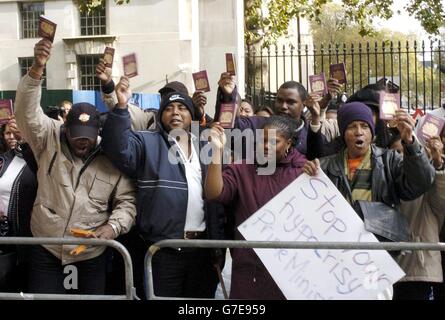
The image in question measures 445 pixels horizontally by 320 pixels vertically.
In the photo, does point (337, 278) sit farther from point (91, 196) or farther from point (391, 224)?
point (91, 196)

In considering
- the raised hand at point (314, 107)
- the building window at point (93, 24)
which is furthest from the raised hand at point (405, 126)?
the building window at point (93, 24)

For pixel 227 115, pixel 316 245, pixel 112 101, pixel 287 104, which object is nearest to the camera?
pixel 316 245

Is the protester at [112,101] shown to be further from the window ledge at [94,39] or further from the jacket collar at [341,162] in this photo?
the window ledge at [94,39]

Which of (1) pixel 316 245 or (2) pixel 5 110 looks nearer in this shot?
(1) pixel 316 245

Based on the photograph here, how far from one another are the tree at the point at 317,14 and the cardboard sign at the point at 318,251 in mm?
8010

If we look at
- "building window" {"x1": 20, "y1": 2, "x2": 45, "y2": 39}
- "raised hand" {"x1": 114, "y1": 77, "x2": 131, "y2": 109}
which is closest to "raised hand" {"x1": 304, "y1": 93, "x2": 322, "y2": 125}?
"raised hand" {"x1": 114, "y1": 77, "x2": 131, "y2": 109}

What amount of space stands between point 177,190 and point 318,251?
1041 millimetres

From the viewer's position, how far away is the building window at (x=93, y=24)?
22.8m

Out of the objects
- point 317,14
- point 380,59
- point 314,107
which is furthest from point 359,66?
point 380,59

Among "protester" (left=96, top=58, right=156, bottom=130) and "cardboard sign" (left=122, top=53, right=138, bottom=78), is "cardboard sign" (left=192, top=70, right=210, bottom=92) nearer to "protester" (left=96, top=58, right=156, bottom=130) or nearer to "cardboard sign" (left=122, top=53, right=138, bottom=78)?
"protester" (left=96, top=58, right=156, bottom=130)

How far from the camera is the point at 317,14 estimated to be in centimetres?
1573

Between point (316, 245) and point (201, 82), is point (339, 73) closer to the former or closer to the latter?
point (201, 82)

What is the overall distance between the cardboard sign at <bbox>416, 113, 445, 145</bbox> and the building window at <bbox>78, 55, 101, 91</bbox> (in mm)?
19516

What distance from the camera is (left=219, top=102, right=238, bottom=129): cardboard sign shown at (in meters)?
4.54
